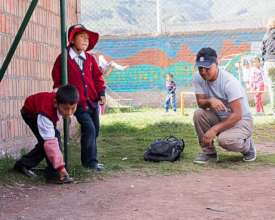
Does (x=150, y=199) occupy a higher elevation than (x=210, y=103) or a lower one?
lower

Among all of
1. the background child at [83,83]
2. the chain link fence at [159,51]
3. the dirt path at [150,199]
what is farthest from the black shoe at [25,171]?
the chain link fence at [159,51]

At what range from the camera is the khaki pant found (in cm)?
547

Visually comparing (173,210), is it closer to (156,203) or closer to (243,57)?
(156,203)

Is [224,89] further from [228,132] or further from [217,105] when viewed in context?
[228,132]

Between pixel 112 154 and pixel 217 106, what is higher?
pixel 217 106

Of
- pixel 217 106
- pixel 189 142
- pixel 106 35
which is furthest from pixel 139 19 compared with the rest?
pixel 217 106

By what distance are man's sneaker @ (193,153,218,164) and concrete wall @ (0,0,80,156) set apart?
1.76 m

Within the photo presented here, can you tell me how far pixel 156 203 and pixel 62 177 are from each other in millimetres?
1033

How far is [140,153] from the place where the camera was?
6320 millimetres

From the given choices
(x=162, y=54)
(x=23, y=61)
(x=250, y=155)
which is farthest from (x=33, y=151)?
(x=162, y=54)

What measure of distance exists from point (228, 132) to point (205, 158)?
0.37 meters

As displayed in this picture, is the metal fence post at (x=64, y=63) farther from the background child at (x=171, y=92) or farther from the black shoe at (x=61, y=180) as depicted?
the background child at (x=171, y=92)

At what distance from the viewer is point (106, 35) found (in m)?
17.3

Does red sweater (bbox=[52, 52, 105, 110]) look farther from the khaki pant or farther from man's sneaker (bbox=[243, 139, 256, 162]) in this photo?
man's sneaker (bbox=[243, 139, 256, 162])
